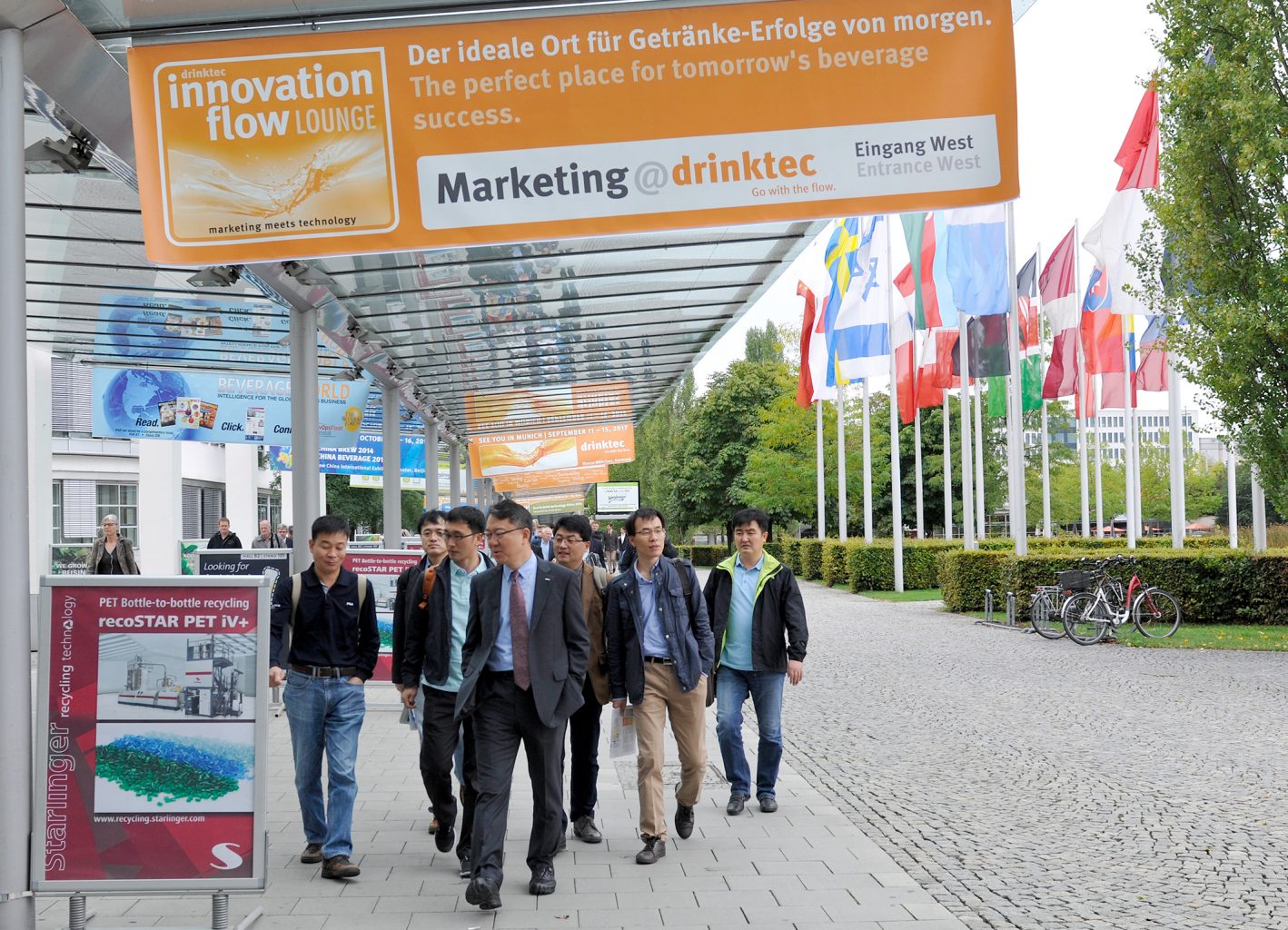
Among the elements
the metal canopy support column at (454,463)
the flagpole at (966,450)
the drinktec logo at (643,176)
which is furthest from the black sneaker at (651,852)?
the metal canopy support column at (454,463)

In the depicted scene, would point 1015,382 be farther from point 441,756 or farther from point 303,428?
point 441,756

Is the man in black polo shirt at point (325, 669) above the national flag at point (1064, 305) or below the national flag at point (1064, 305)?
below

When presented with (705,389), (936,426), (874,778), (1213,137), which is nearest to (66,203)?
(874,778)

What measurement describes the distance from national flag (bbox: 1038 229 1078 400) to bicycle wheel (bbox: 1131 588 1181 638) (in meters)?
12.6

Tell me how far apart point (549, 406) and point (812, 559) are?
19013 mm

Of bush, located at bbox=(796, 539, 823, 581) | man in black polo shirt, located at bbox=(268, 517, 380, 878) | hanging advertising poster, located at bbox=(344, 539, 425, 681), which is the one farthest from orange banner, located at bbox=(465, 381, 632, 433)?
bush, located at bbox=(796, 539, 823, 581)

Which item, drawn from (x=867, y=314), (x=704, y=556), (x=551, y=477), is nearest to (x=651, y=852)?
(x=867, y=314)

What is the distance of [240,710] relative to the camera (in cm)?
532

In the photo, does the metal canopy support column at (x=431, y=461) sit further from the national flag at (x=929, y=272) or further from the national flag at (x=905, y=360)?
the national flag at (x=905, y=360)

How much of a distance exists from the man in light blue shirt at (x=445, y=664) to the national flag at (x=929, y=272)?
22.1 meters

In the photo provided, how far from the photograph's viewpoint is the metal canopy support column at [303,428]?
11.0 m

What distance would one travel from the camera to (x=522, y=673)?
19.6ft

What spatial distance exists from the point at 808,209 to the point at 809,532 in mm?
65081

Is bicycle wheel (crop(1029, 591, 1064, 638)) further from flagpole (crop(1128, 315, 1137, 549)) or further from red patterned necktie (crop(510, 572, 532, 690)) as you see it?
red patterned necktie (crop(510, 572, 532, 690))
